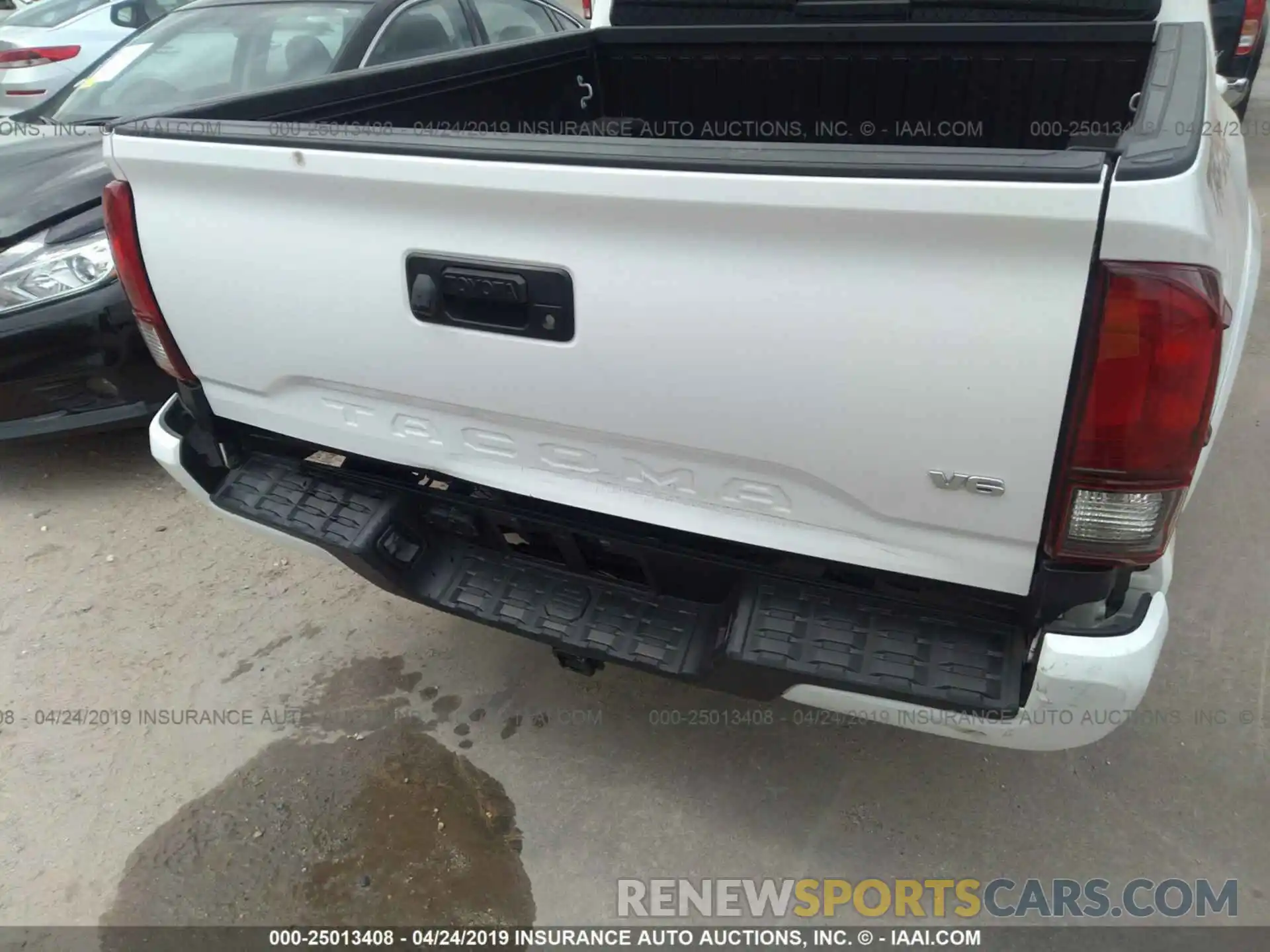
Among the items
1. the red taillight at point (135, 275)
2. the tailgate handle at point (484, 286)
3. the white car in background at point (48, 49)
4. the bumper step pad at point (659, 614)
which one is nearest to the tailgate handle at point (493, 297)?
the tailgate handle at point (484, 286)

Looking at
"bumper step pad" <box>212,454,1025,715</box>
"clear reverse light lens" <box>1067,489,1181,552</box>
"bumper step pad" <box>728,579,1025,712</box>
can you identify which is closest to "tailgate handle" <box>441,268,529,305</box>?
"bumper step pad" <box>212,454,1025,715</box>

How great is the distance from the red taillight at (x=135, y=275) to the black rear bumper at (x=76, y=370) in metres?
1.39

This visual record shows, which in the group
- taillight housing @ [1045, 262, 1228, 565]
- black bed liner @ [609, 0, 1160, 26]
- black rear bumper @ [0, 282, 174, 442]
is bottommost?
black rear bumper @ [0, 282, 174, 442]

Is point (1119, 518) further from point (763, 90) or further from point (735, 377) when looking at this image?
point (763, 90)

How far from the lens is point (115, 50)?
448 centimetres

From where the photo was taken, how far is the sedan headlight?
3.30 metres

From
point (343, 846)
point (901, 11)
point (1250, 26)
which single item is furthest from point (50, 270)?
point (1250, 26)

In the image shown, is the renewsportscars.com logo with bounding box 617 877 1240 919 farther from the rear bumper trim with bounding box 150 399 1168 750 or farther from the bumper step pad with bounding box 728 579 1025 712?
the bumper step pad with bounding box 728 579 1025 712

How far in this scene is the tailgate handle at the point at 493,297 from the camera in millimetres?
1600

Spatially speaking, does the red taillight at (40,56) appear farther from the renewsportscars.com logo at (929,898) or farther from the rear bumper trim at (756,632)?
the renewsportscars.com logo at (929,898)

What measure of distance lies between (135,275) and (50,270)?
5.48 feet

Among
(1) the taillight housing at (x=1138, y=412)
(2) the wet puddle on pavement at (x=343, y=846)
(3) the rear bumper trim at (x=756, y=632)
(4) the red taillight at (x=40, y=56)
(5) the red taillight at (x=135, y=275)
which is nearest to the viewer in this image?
(1) the taillight housing at (x=1138, y=412)

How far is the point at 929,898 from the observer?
2.05 m

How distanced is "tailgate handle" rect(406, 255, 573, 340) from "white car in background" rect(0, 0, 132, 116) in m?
7.78
